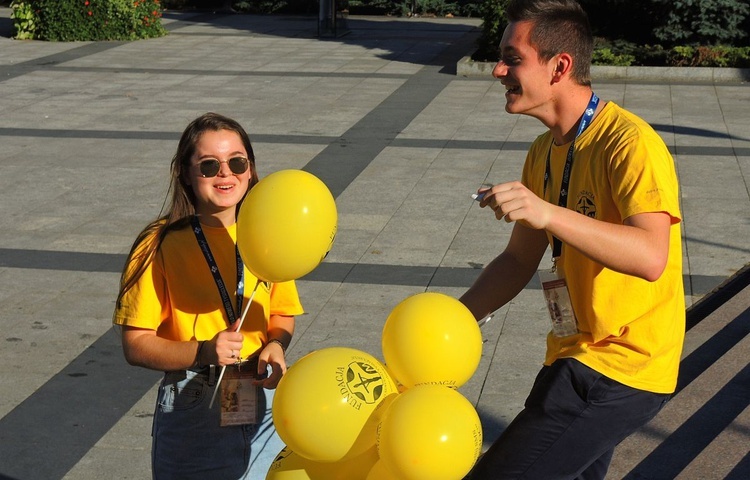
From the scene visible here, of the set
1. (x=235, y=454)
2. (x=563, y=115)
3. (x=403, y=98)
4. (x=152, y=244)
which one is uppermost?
(x=563, y=115)

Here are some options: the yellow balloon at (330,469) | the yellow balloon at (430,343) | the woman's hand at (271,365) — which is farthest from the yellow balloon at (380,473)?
the woman's hand at (271,365)

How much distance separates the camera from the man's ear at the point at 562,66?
10.0ft

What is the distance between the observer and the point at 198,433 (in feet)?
10.4

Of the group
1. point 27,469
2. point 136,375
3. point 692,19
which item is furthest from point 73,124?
point 692,19

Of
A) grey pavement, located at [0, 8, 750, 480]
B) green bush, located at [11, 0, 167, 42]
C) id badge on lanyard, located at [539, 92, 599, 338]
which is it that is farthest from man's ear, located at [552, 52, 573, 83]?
green bush, located at [11, 0, 167, 42]

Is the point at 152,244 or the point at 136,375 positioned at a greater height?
the point at 152,244

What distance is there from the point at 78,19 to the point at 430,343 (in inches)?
741

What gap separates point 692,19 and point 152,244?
15.6 metres

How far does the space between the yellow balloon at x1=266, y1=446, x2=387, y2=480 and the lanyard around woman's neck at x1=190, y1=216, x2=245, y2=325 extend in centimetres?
50

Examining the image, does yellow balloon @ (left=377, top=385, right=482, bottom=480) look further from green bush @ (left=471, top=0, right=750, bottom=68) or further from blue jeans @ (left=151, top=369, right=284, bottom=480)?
green bush @ (left=471, top=0, right=750, bottom=68)

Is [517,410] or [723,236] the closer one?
[517,410]

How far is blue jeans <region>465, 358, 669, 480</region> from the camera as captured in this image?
3.03m

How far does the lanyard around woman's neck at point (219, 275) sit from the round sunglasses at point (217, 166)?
16 centimetres

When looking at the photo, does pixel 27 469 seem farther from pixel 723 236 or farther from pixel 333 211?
pixel 723 236
